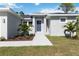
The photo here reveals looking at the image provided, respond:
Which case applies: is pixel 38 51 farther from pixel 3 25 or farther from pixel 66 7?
pixel 66 7

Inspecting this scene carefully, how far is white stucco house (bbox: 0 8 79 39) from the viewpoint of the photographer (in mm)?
17984

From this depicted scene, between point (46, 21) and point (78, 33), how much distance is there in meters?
8.82

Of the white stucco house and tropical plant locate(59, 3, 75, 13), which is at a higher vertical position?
tropical plant locate(59, 3, 75, 13)

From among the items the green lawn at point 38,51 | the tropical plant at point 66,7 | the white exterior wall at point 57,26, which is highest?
the tropical plant at point 66,7

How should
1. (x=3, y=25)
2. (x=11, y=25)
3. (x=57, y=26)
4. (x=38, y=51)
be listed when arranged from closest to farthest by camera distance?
(x=38, y=51) < (x=3, y=25) < (x=11, y=25) < (x=57, y=26)

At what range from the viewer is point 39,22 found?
29750mm

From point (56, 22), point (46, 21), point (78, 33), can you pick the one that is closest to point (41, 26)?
point (46, 21)

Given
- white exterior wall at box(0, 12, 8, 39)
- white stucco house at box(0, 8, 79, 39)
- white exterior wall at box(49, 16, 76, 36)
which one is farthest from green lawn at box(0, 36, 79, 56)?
white exterior wall at box(49, 16, 76, 36)

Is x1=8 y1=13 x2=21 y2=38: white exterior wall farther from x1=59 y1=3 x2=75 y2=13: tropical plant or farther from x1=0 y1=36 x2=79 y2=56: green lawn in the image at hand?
x1=59 y1=3 x2=75 y2=13: tropical plant

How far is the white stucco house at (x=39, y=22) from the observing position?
59.0ft

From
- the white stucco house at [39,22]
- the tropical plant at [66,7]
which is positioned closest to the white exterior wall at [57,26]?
the white stucco house at [39,22]

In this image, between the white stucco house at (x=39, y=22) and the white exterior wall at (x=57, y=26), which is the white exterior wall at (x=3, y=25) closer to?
the white stucco house at (x=39, y=22)

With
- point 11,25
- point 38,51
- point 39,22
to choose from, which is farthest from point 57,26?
point 38,51

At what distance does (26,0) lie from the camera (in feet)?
33.3
